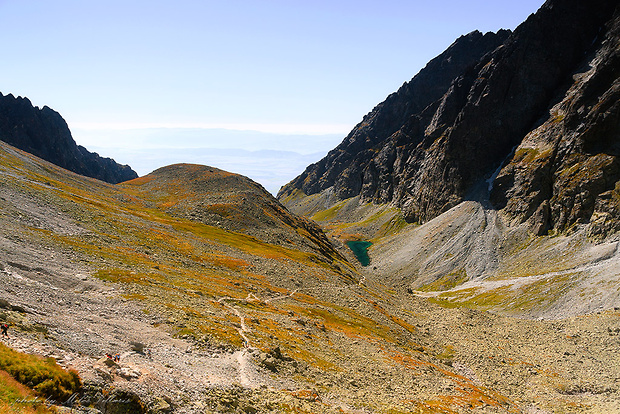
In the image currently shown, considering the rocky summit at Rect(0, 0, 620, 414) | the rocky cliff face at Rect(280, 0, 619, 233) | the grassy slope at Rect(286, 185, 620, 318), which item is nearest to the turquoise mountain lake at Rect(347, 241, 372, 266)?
the grassy slope at Rect(286, 185, 620, 318)

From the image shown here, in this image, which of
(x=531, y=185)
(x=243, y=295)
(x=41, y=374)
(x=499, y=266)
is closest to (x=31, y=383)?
(x=41, y=374)

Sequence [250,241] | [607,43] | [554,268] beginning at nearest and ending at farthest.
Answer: [554,268], [250,241], [607,43]

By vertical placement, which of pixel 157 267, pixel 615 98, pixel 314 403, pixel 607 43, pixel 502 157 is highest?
pixel 607 43

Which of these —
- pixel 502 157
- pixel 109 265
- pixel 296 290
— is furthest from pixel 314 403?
pixel 502 157

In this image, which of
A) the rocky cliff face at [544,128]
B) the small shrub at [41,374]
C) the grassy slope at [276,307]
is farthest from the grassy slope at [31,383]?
the rocky cliff face at [544,128]

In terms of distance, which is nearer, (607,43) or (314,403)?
(314,403)

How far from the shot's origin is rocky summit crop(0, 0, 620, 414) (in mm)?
27969

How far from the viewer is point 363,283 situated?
109 meters

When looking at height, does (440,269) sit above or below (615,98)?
below

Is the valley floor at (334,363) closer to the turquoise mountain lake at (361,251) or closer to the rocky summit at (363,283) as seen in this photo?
the rocky summit at (363,283)

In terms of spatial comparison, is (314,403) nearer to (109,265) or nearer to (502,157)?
(109,265)

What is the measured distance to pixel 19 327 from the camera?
79.9ft

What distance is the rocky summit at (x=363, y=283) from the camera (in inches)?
1101

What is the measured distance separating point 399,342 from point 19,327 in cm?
5255
